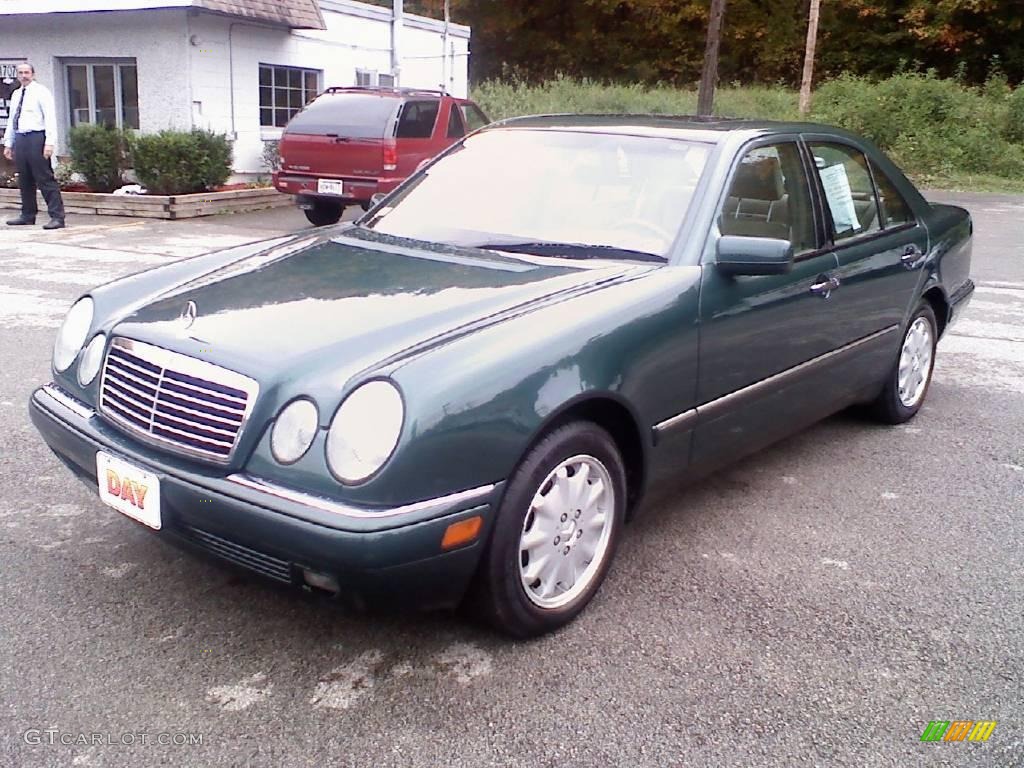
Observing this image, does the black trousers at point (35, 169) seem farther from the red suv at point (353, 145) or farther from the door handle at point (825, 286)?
the door handle at point (825, 286)

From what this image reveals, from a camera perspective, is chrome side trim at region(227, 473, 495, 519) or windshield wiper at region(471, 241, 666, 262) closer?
chrome side trim at region(227, 473, 495, 519)

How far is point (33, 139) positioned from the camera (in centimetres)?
1170

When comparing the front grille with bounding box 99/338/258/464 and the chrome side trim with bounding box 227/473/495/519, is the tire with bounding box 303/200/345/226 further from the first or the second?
the chrome side trim with bounding box 227/473/495/519

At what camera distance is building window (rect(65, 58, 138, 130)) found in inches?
637

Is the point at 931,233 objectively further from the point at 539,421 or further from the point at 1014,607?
the point at 539,421

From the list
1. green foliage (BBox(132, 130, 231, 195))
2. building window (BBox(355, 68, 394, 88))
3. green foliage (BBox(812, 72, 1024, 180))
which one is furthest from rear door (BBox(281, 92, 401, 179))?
green foliage (BBox(812, 72, 1024, 180))

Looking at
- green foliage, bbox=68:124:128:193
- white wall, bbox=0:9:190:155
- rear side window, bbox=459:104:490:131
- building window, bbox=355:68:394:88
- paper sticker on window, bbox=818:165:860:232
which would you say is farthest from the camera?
building window, bbox=355:68:394:88

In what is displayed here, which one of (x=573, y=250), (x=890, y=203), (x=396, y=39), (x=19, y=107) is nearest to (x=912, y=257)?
(x=890, y=203)

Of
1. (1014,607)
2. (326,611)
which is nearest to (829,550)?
(1014,607)

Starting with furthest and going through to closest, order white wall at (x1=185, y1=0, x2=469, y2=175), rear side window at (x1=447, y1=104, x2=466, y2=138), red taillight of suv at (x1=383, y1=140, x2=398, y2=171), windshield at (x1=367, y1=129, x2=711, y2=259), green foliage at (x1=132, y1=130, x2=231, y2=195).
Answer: white wall at (x1=185, y1=0, x2=469, y2=175), rear side window at (x1=447, y1=104, x2=466, y2=138), green foliage at (x1=132, y1=130, x2=231, y2=195), red taillight of suv at (x1=383, y1=140, x2=398, y2=171), windshield at (x1=367, y1=129, x2=711, y2=259)

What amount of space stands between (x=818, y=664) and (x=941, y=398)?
3.31 m

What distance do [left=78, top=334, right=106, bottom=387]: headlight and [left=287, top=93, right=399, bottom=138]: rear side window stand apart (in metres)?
9.57

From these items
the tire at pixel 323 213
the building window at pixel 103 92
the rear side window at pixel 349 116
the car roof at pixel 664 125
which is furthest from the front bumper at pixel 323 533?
the building window at pixel 103 92

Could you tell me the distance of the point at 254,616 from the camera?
3.04 metres
